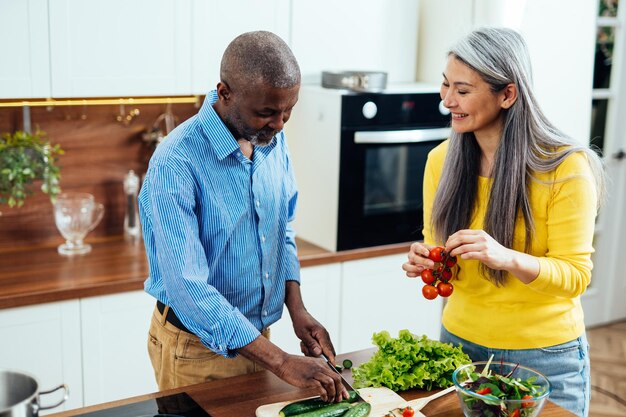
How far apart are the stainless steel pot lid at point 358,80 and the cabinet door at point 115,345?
44.3 inches

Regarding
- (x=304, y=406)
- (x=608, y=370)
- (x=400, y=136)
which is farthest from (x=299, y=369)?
(x=608, y=370)

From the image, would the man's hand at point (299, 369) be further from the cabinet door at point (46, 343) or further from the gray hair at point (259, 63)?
the cabinet door at point (46, 343)

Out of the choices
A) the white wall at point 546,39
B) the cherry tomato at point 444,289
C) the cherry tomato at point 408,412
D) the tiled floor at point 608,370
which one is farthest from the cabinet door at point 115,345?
the tiled floor at point 608,370

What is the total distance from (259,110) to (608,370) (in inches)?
124

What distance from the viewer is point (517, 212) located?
6.77ft

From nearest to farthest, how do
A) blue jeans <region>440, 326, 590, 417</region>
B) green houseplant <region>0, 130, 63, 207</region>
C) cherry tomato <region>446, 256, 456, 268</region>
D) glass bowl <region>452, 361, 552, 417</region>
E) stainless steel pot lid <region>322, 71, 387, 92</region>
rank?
glass bowl <region>452, 361, 552, 417</region>, cherry tomato <region>446, 256, 456, 268</region>, blue jeans <region>440, 326, 590, 417</region>, green houseplant <region>0, 130, 63, 207</region>, stainless steel pot lid <region>322, 71, 387, 92</region>

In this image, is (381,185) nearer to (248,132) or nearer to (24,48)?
(24,48)

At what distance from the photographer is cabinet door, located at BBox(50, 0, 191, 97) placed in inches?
115

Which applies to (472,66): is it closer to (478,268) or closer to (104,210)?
(478,268)

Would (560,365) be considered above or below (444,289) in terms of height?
below

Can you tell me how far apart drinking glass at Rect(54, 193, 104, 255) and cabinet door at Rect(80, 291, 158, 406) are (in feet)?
1.27

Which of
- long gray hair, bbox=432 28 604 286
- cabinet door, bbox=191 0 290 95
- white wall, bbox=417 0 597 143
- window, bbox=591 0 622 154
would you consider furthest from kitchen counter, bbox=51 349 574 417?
window, bbox=591 0 622 154

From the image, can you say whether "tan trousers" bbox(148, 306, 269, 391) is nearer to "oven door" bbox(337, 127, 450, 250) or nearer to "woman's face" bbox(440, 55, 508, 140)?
"woman's face" bbox(440, 55, 508, 140)

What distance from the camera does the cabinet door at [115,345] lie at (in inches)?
115
